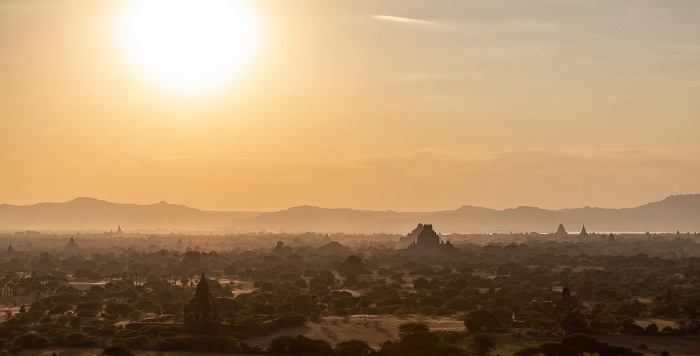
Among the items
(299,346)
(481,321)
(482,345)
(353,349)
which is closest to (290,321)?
(299,346)

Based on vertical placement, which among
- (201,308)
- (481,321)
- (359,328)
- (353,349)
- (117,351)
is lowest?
(117,351)

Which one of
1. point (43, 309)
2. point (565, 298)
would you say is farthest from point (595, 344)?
point (43, 309)

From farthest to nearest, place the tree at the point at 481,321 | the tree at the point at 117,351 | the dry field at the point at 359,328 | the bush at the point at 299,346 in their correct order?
the tree at the point at 481,321 → the dry field at the point at 359,328 → the bush at the point at 299,346 → the tree at the point at 117,351

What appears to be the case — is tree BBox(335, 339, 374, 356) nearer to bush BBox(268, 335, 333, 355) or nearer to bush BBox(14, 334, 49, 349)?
bush BBox(268, 335, 333, 355)

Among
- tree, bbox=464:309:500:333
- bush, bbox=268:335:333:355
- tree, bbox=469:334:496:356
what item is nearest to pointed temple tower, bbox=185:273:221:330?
bush, bbox=268:335:333:355

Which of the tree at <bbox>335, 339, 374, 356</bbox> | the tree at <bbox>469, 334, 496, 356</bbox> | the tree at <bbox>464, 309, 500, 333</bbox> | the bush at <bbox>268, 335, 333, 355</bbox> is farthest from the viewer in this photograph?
the tree at <bbox>464, 309, 500, 333</bbox>

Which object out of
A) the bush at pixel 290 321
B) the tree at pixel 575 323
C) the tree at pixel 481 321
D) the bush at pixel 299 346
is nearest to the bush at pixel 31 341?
the bush at pixel 299 346

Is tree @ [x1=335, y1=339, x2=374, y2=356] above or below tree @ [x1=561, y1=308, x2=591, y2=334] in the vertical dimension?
below

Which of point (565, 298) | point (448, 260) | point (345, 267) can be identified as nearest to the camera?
point (565, 298)

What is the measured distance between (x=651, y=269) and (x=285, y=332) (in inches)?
4396

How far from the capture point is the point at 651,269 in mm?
171500

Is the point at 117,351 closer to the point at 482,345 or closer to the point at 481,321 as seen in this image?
the point at 482,345

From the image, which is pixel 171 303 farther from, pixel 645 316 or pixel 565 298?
pixel 645 316

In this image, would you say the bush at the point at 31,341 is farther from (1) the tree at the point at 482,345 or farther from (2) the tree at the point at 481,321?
(2) the tree at the point at 481,321
